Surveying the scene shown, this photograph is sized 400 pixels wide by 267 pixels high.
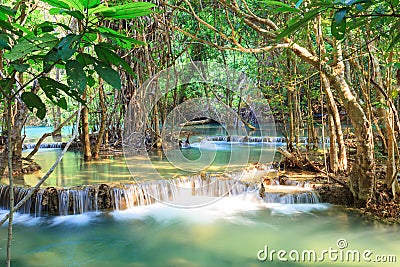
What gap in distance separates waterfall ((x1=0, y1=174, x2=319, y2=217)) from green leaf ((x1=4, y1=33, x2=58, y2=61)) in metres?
4.68

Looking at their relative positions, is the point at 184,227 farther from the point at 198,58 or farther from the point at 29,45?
the point at 198,58

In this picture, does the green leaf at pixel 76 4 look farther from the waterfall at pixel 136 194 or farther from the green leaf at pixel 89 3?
the waterfall at pixel 136 194

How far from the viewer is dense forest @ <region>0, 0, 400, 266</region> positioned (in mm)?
796

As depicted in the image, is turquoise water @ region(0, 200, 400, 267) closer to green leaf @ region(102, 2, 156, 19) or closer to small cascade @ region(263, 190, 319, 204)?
small cascade @ region(263, 190, 319, 204)

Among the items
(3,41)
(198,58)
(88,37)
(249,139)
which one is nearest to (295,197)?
(88,37)

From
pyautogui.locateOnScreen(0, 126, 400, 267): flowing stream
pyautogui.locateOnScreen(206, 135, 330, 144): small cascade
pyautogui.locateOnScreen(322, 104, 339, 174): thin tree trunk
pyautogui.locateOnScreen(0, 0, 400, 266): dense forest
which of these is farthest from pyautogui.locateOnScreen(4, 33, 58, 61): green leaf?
pyautogui.locateOnScreen(206, 135, 330, 144): small cascade

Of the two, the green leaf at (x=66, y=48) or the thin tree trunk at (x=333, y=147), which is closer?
the green leaf at (x=66, y=48)

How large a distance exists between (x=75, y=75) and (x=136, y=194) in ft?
16.6

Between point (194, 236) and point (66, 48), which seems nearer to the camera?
point (66, 48)

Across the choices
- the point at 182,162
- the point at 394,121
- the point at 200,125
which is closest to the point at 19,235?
the point at 182,162

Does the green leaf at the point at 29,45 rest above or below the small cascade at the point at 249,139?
above

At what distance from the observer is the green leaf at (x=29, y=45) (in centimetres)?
76

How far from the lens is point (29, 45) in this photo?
783 millimetres

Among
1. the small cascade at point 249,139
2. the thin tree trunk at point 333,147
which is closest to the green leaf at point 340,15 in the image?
the thin tree trunk at point 333,147
